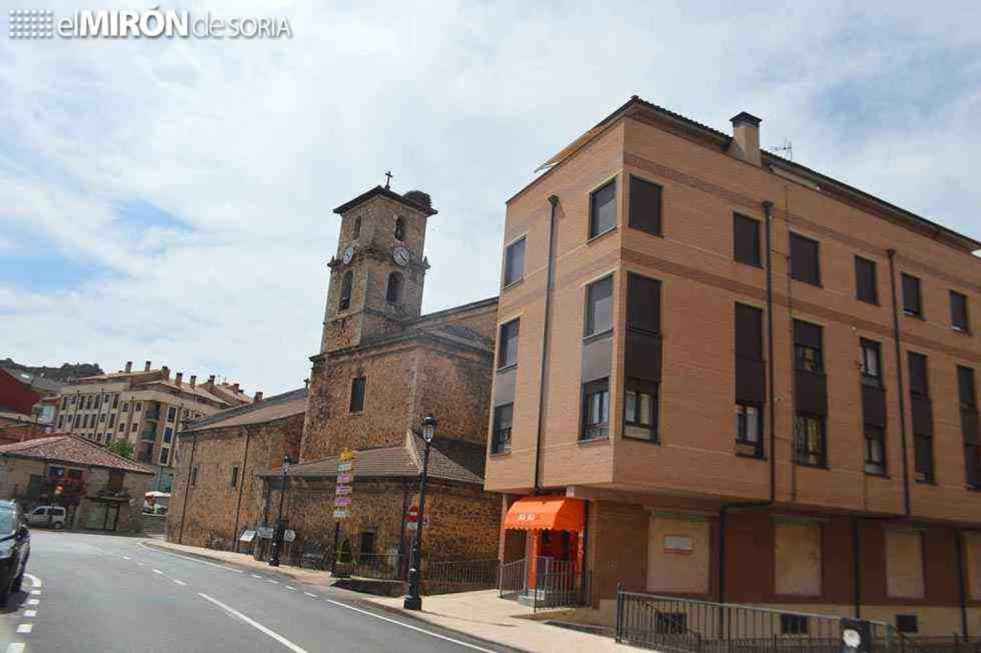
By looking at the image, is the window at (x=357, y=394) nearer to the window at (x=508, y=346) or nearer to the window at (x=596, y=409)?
the window at (x=508, y=346)

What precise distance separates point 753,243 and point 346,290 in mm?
23990

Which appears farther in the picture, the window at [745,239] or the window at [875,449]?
the window at [875,449]

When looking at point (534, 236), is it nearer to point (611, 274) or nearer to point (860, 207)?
point (611, 274)

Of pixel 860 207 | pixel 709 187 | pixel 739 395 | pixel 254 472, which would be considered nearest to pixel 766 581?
pixel 739 395

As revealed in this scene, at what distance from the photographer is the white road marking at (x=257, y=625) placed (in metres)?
10.9

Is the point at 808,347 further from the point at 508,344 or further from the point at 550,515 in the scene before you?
the point at 550,515

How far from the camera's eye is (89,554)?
2894 cm

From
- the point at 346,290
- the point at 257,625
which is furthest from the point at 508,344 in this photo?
the point at 346,290

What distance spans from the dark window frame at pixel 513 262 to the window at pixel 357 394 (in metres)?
13.2

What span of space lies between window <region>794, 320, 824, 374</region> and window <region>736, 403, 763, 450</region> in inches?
91.9

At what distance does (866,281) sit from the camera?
2356cm

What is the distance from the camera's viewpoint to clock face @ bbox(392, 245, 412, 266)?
1524 inches

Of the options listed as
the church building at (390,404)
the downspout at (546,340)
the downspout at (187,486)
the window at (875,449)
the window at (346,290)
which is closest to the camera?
the downspout at (546,340)

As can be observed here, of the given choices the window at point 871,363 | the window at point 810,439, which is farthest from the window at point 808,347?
the window at point 871,363
